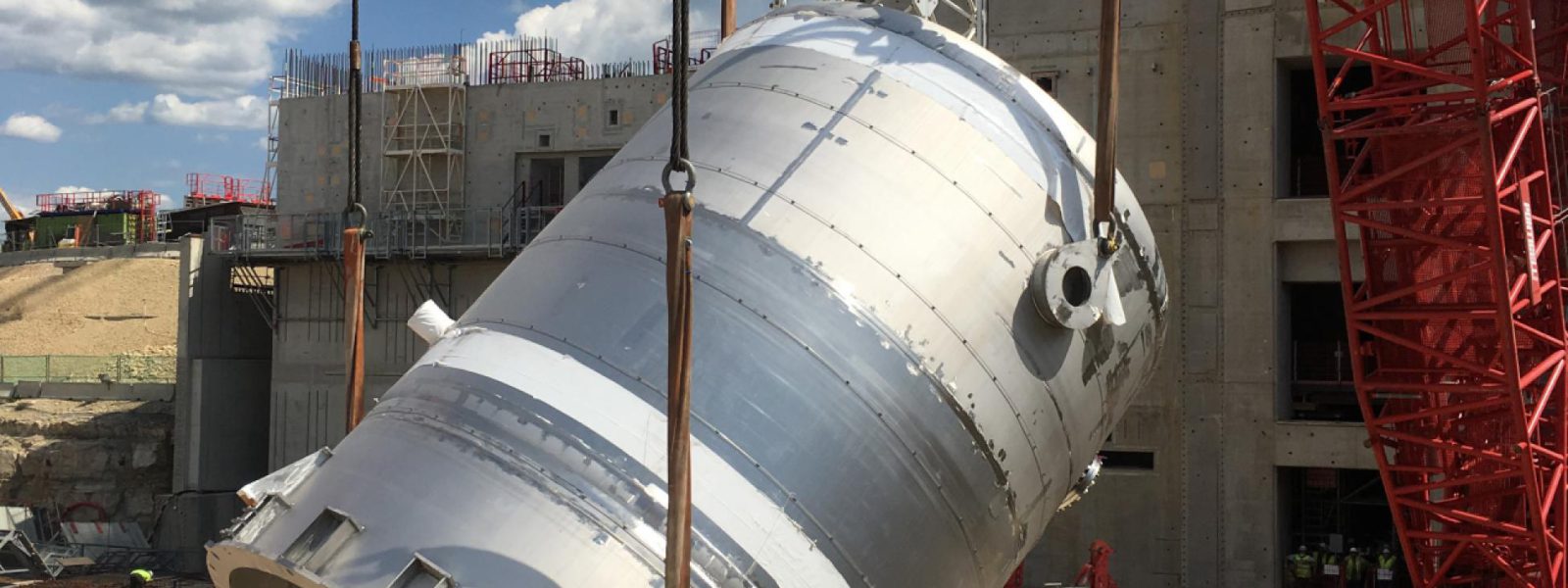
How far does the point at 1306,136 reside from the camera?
30.6 m

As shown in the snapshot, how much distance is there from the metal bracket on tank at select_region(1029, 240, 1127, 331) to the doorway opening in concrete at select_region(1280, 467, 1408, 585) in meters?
19.6

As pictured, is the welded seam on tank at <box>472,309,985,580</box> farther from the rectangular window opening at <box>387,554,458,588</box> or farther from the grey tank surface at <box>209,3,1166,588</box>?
the rectangular window opening at <box>387,554,458,588</box>

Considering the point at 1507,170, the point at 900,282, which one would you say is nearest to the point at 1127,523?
the point at 1507,170

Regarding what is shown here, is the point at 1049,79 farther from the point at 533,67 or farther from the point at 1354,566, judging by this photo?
the point at 533,67

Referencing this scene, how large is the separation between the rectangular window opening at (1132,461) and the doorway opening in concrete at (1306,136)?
20.0 ft

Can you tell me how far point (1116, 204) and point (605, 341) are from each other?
3921 mm

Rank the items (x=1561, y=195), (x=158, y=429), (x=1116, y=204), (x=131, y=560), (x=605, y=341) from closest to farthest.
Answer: (x=605, y=341) < (x=1116, y=204) < (x=1561, y=195) < (x=131, y=560) < (x=158, y=429)

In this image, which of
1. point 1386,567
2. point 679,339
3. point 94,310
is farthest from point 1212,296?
point 94,310

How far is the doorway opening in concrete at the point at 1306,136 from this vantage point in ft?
94.8

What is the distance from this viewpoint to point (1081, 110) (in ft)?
83.8

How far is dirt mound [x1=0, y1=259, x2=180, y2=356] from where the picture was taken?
56000 mm

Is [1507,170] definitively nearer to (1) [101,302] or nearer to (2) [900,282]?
(2) [900,282]

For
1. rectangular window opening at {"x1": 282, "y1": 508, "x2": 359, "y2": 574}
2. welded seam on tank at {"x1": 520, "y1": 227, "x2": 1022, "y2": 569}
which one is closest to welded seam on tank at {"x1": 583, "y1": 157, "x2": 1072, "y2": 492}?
welded seam on tank at {"x1": 520, "y1": 227, "x2": 1022, "y2": 569}

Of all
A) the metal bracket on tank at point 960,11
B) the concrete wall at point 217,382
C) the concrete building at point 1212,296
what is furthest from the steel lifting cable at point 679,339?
the concrete wall at point 217,382
